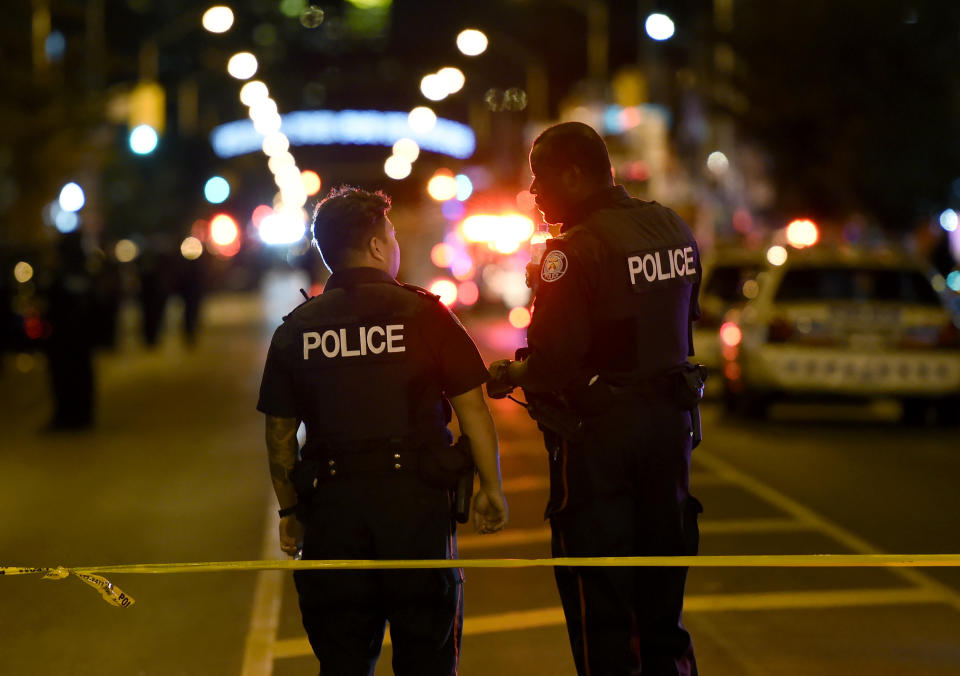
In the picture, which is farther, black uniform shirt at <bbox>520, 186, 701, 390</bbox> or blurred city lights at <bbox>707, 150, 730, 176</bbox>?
blurred city lights at <bbox>707, 150, 730, 176</bbox>

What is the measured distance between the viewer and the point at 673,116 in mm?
60844

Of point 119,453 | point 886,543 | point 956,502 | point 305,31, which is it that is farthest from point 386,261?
point 305,31

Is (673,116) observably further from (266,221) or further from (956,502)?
(956,502)

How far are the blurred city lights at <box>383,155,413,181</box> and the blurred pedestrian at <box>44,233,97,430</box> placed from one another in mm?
14605

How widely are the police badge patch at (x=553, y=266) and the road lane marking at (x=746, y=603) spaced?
2659 mm

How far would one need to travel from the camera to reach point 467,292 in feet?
127

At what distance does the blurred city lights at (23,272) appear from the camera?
26.5 metres

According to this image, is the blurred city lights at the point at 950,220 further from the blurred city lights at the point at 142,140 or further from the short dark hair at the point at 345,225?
the short dark hair at the point at 345,225

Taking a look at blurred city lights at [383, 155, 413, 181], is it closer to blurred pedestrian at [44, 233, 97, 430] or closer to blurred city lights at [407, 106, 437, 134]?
blurred city lights at [407, 106, 437, 134]

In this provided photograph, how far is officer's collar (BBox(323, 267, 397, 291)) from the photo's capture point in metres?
4.59

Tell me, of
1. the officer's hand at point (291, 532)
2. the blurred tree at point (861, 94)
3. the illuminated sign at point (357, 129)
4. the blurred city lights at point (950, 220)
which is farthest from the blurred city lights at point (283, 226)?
the officer's hand at point (291, 532)

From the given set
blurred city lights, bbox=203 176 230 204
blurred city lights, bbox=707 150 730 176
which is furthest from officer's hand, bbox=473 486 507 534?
blurred city lights, bbox=707 150 730 176

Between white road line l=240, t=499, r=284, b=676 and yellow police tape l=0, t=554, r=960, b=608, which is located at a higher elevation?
yellow police tape l=0, t=554, r=960, b=608

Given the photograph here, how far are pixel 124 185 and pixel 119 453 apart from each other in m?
36.0
